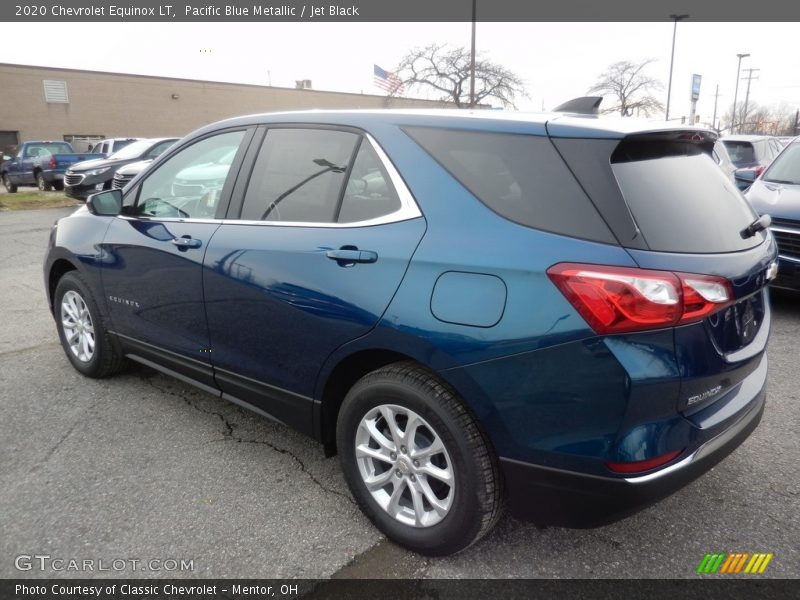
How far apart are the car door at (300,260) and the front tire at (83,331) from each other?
131 cm

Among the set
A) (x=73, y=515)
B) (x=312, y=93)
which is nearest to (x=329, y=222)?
(x=73, y=515)

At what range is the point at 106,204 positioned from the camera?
12.3 ft

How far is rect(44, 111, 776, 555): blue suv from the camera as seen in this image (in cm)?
195

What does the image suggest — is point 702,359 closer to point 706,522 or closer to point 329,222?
point 706,522

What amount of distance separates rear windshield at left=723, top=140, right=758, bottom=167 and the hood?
656cm

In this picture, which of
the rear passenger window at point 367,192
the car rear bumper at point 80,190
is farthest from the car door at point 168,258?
the car rear bumper at point 80,190

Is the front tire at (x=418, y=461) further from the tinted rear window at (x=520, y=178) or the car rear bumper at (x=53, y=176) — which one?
the car rear bumper at (x=53, y=176)

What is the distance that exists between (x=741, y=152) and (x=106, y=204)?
12.4 metres

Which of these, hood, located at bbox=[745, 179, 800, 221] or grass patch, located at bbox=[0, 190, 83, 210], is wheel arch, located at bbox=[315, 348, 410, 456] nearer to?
hood, located at bbox=[745, 179, 800, 221]

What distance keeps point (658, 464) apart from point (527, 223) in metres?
0.89

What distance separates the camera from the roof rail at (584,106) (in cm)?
275

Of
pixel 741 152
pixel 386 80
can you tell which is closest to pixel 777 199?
pixel 741 152

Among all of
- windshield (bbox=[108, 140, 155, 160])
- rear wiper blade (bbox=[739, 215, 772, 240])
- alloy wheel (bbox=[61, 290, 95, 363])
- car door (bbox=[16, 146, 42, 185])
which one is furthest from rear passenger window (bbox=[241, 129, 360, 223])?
car door (bbox=[16, 146, 42, 185])

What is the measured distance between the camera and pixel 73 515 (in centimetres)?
271
